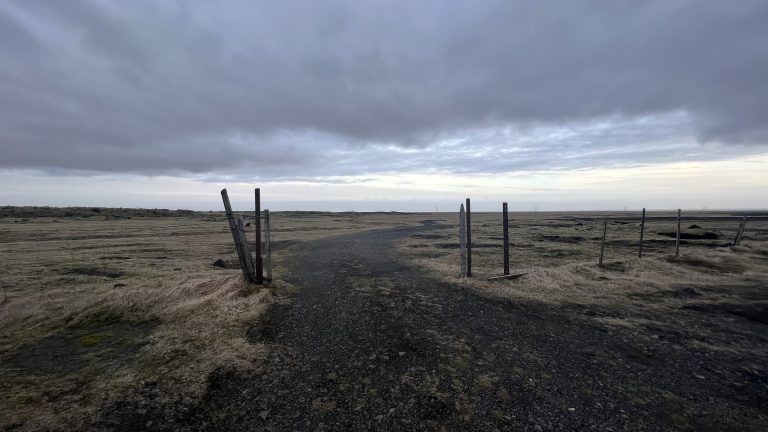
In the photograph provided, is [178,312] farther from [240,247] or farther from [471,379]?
[471,379]

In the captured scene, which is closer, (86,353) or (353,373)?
(353,373)

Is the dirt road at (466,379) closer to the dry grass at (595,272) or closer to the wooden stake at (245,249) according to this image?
the dry grass at (595,272)

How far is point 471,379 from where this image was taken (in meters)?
5.21

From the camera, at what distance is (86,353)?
6.29m

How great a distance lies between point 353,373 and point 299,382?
2.67 feet

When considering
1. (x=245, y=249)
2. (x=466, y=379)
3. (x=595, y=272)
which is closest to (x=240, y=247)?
(x=245, y=249)

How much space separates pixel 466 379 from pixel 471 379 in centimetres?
7

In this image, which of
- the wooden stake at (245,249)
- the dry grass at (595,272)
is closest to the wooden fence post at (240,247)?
the wooden stake at (245,249)

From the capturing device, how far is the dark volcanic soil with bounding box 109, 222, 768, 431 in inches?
168

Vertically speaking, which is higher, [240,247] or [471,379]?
[240,247]

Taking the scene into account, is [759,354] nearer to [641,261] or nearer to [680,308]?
[680,308]

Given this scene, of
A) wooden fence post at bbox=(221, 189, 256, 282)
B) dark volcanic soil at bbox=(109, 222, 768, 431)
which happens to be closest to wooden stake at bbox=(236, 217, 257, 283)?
wooden fence post at bbox=(221, 189, 256, 282)

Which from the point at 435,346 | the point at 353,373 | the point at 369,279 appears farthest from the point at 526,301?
the point at 353,373

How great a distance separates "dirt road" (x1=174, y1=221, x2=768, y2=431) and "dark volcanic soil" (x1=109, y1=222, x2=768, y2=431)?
20mm
